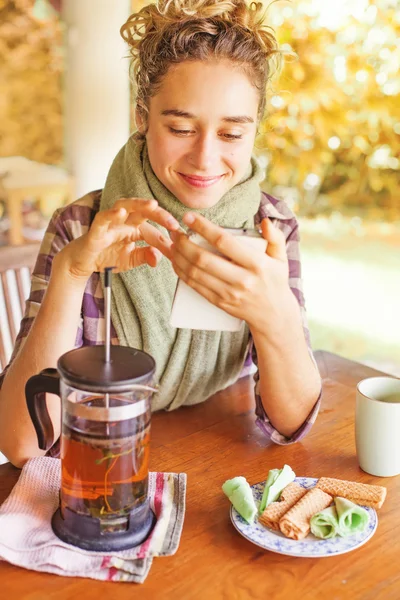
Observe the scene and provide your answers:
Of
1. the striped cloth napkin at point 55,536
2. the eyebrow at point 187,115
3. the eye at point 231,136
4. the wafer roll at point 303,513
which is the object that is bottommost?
the striped cloth napkin at point 55,536

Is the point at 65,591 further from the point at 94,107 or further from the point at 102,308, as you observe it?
the point at 94,107

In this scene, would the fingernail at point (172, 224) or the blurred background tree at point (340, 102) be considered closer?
the fingernail at point (172, 224)

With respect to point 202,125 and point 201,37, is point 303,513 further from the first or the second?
point 201,37

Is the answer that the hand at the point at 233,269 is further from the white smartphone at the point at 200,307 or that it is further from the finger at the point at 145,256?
the finger at the point at 145,256

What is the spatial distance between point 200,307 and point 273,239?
147 mm

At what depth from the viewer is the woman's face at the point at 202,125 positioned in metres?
1.30

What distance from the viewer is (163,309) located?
1.53 meters

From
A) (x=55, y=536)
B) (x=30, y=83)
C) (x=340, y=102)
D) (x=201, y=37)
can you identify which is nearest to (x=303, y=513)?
(x=55, y=536)

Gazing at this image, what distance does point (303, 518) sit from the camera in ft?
3.37

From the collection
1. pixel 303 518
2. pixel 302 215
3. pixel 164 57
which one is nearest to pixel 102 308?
pixel 164 57

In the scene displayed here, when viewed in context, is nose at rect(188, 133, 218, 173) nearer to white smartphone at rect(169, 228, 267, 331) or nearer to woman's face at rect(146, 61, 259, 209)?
woman's face at rect(146, 61, 259, 209)

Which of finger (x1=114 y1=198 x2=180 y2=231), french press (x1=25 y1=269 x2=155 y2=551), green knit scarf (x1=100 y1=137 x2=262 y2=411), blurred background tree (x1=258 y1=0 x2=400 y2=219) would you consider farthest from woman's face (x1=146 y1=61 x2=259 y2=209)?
blurred background tree (x1=258 y1=0 x2=400 y2=219)

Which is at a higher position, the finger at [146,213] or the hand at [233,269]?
the finger at [146,213]

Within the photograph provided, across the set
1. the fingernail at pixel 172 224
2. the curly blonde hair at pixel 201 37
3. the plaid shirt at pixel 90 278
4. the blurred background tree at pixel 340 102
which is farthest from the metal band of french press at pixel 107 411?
the blurred background tree at pixel 340 102
